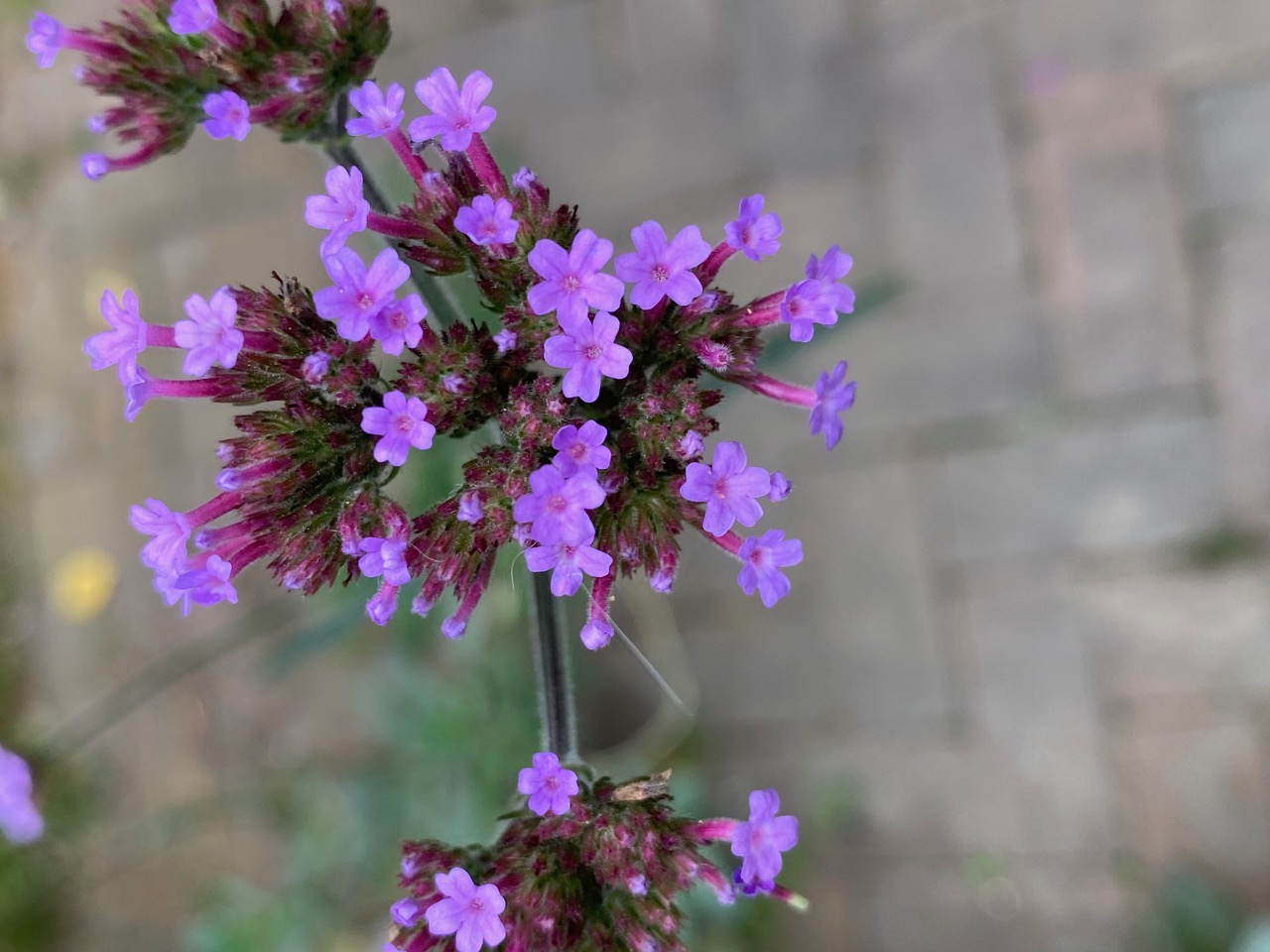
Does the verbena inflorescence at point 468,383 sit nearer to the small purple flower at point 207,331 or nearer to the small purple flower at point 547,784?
the small purple flower at point 207,331

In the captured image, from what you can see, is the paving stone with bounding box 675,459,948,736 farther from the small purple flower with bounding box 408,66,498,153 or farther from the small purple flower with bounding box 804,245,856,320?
the small purple flower with bounding box 408,66,498,153

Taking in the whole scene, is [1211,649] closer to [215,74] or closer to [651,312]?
[651,312]

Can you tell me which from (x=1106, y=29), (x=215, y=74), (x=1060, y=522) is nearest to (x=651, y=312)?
(x=215, y=74)

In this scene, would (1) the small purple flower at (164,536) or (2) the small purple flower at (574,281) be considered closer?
(2) the small purple flower at (574,281)

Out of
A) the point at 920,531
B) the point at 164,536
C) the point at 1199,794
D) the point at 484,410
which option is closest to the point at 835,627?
the point at 920,531

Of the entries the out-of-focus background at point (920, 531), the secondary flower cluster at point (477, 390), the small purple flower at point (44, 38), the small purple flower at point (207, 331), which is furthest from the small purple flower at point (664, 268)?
the out-of-focus background at point (920, 531)

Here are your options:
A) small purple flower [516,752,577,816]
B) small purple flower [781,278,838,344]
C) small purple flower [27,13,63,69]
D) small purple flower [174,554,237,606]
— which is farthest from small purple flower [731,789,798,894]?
small purple flower [27,13,63,69]
